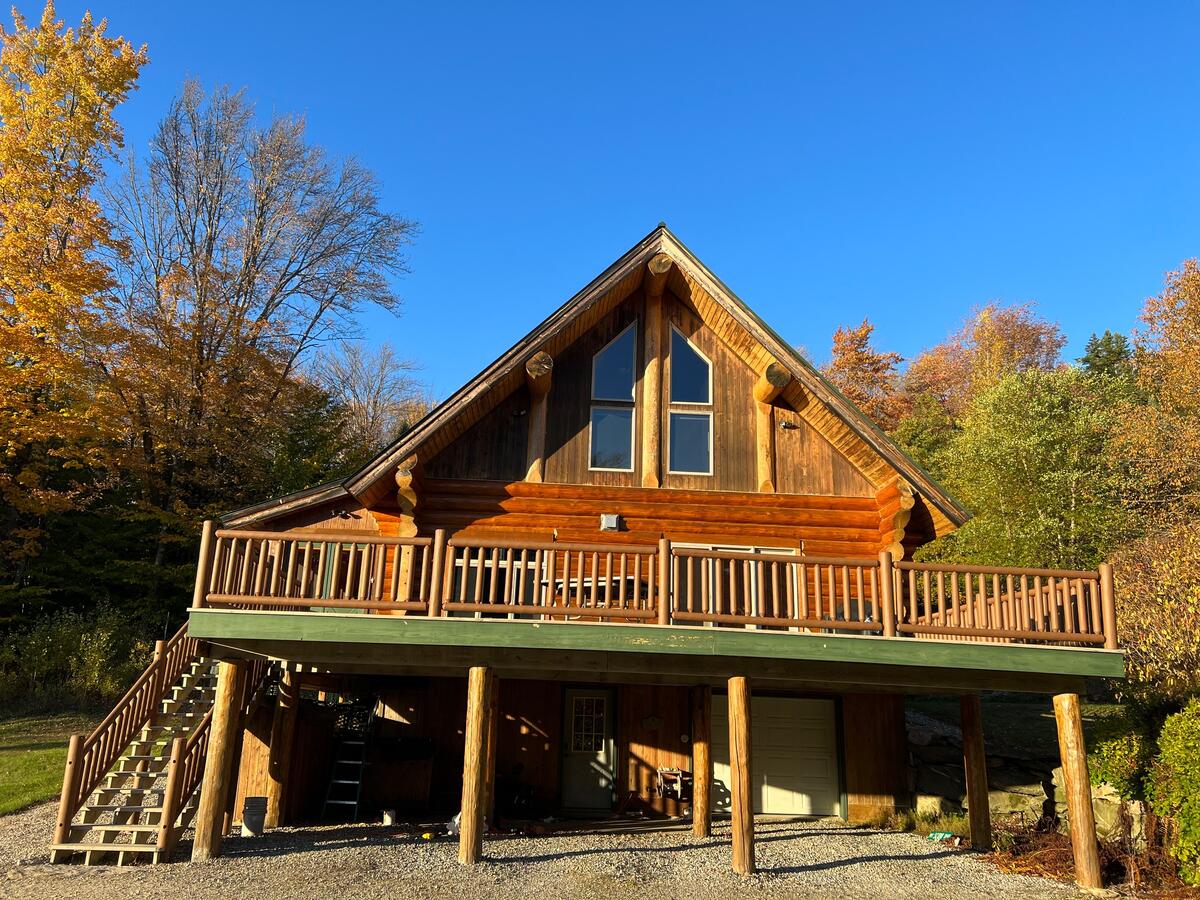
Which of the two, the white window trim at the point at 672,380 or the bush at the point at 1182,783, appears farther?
the white window trim at the point at 672,380

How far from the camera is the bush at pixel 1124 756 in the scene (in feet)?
37.5

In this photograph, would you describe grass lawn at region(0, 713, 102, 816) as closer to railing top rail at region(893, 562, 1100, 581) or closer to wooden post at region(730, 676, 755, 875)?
wooden post at region(730, 676, 755, 875)

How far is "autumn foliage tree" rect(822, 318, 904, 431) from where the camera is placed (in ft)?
136

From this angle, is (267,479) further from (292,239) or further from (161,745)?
(161,745)

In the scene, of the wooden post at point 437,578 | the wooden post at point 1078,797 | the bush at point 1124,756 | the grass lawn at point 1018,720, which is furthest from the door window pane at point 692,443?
the grass lawn at point 1018,720

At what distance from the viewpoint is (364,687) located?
1517 centimetres

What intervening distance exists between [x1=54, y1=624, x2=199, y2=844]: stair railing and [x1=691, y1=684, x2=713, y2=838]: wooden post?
753 centimetres

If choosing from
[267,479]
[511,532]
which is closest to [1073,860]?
[511,532]

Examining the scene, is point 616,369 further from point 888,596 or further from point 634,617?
point 888,596

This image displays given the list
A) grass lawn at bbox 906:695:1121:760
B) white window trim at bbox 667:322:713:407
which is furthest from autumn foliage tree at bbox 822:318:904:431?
white window trim at bbox 667:322:713:407

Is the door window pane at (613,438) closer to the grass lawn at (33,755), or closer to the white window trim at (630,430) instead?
the white window trim at (630,430)

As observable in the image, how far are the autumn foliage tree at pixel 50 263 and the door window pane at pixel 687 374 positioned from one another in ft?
54.0

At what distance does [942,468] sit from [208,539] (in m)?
30.8

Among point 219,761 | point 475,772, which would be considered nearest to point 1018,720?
point 475,772
